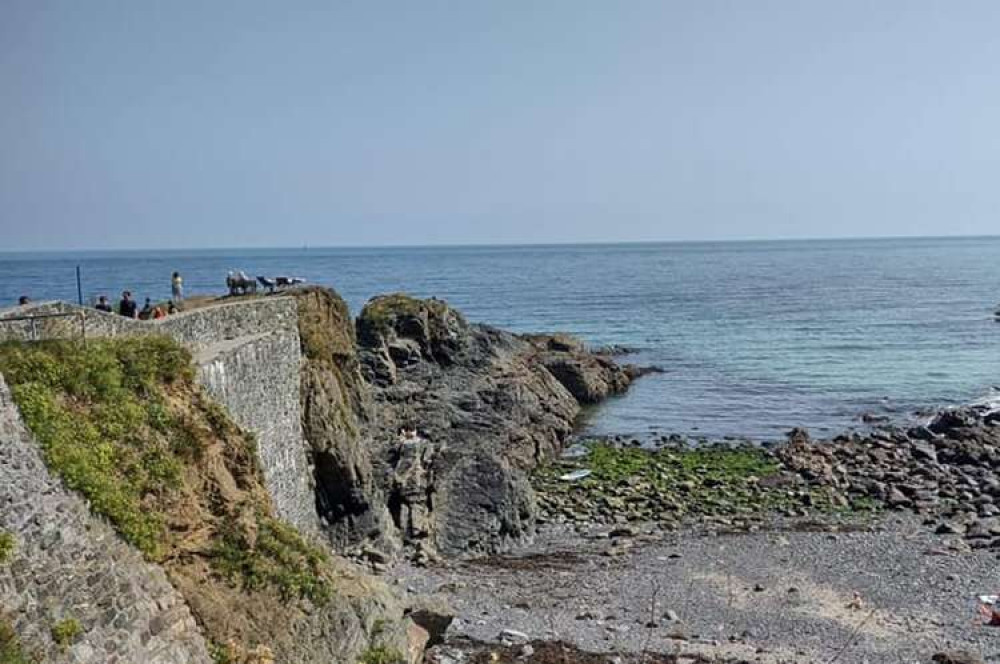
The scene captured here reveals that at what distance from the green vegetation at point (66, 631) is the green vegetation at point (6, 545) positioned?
97cm

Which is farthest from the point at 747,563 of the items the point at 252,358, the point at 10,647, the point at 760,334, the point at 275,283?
the point at 760,334

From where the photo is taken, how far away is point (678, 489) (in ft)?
123

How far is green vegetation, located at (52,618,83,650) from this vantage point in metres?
10.2

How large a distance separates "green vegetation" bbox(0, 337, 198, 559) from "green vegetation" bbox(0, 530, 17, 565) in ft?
4.88

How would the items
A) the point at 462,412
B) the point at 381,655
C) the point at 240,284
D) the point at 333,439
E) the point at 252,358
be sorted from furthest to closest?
the point at 462,412, the point at 240,284, the point at 333,439, the point at 252,358, the point at 381,655

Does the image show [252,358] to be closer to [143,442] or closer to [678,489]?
[143,442]

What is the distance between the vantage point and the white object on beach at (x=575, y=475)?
39281mm

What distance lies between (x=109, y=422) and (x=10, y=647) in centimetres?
447

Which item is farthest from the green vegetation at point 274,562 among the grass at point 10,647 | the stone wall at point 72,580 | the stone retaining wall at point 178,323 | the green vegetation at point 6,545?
the grass at point 10,647

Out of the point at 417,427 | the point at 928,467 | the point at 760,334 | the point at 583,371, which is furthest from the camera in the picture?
the point at 760,334

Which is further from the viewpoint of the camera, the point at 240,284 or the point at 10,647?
the point at 240,284

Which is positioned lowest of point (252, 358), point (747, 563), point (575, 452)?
point (575, 452)

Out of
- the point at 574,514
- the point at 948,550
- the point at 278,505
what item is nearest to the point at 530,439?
→ the point at 574,514

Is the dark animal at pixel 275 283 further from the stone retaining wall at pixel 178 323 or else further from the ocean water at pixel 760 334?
the ocean water at pixel 760 334
